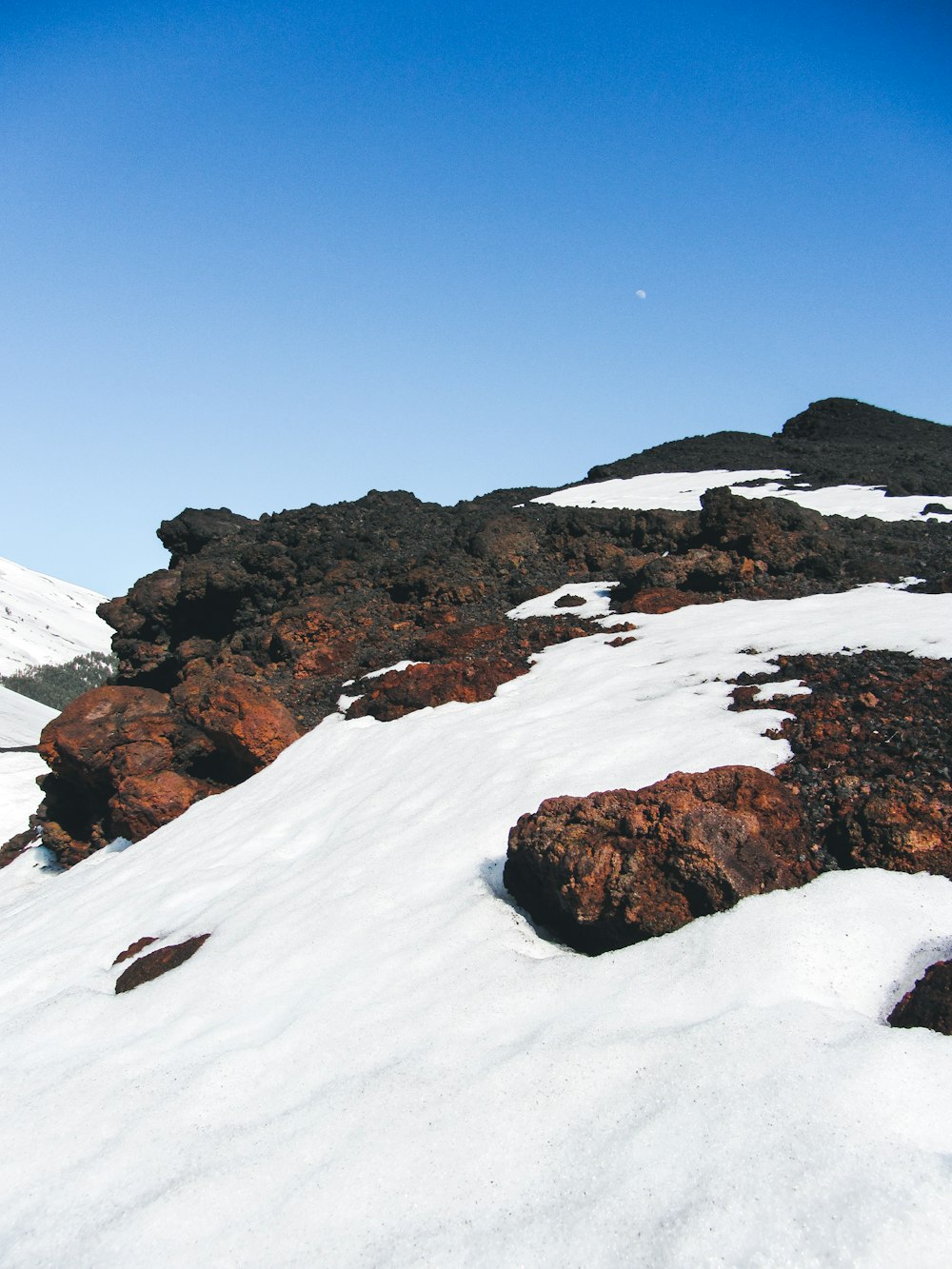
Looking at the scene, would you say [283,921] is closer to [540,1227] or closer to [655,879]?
[655,879]

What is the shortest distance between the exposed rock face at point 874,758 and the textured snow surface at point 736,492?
1071 centimetres

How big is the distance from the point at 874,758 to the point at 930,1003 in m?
2.44

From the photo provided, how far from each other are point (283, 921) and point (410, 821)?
53.0 inches

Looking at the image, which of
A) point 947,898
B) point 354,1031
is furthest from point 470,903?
point 947,898

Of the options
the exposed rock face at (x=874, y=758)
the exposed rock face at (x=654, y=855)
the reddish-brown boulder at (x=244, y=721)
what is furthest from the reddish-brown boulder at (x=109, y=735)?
the exposed rock face at (x=874, y=758)

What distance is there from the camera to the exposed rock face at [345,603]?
9.73m

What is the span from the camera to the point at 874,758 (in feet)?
17.7

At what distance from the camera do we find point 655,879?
437 cm

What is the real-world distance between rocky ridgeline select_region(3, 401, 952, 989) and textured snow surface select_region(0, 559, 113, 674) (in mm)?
71890

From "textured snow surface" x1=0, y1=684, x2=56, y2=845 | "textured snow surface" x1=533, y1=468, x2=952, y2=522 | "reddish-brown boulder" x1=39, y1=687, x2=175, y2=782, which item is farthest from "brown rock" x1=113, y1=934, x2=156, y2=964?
"textured snow surface" x1=533, y1=468, x2=952, y2=522

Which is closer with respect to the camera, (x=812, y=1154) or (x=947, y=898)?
(x=812, y=1154)

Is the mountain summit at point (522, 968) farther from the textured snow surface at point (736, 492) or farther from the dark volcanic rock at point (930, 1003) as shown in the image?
the textured snow surface at point (736, 492)

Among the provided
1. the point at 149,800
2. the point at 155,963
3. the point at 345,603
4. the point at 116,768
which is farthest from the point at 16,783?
the point at 155,963

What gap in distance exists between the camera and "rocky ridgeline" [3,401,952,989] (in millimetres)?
4543
